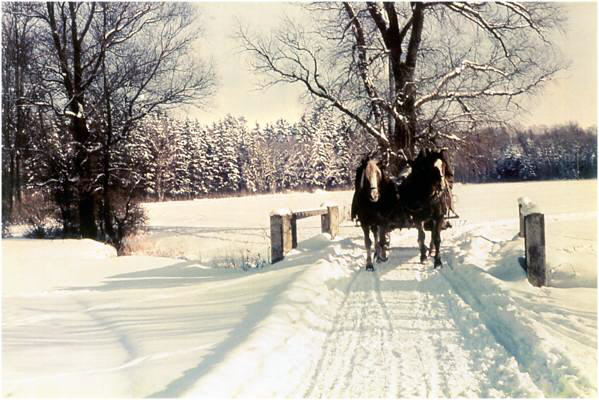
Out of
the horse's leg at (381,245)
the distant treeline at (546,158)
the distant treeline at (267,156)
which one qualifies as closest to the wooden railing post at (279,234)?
the horse's leg at (381,245)

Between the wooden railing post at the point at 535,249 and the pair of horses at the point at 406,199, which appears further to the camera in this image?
the pair of horses at the point at 406,199

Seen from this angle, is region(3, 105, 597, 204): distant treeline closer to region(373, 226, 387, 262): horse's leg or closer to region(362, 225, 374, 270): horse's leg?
Result: region(373, 226, 387, 262): horse's leg

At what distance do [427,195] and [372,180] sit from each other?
3.89 ft

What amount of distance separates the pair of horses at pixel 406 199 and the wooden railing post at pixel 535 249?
2.14 metres

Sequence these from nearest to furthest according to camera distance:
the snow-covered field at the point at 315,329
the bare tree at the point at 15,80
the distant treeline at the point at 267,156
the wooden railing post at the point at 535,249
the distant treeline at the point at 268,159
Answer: the snow-covered field at the point at 315,329 < the wooden railing post at the point at 535,249 < the distant treeline at the point at 267,156 < the bare tree at the point at 15,80 < the distant treeline at the point at 268,159

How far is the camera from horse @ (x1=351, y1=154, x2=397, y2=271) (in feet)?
30.4

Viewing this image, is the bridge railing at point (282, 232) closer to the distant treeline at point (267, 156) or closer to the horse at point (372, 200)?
the horse at point (372, 200)

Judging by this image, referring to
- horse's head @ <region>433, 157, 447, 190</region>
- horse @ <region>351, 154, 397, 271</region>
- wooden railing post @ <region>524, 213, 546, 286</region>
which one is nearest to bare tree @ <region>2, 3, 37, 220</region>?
horse @ <region>351, 154, 397, 271</region>

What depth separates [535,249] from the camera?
23.3ft

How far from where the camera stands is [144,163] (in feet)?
65.3

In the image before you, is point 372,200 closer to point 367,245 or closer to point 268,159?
point 367,245

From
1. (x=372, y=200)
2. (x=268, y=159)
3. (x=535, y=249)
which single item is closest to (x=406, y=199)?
(x=372, y=200)

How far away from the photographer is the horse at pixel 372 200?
30.4 ft

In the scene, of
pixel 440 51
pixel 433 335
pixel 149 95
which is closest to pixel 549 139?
pixel 440 51
